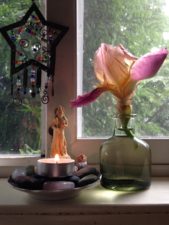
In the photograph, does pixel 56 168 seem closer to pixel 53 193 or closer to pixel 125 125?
pixel 53 193

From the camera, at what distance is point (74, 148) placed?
1.05 meters

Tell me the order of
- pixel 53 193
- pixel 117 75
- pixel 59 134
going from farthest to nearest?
pixel 59 134 → pixel 117 75 → pixel 53 193

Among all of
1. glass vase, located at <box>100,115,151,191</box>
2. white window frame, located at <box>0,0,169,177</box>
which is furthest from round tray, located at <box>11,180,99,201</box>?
white window frame, located at <box>0,0,169,177</box>

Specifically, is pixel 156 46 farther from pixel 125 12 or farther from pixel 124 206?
pixel 124 206

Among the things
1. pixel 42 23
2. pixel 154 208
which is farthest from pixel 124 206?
pixel 42 23

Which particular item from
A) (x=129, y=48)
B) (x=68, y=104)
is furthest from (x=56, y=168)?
(x=129, y=48)

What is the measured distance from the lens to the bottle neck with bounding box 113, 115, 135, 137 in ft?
3.01

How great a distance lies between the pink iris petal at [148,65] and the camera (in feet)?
2.81

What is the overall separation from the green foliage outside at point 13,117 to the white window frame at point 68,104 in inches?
1.1

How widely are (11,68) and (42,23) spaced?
15 cm

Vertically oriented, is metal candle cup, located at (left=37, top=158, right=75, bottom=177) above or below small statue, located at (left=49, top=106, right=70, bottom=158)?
below

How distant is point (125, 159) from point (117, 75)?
8.4 inches

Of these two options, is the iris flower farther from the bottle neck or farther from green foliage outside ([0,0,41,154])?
green foliage outside ([0,0,41,154])

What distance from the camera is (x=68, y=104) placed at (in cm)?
104
